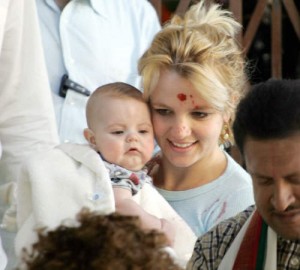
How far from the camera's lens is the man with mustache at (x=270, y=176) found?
244 cm

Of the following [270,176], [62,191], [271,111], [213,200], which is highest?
[271,111]

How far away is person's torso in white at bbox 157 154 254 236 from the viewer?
3.25 metres

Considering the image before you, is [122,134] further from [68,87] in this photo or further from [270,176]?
[270,176]

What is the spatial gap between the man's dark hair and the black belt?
138cm

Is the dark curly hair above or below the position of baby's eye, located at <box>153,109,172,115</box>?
above

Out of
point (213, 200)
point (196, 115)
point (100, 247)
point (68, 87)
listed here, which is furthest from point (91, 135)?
point (100, 247)

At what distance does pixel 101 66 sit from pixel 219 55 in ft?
2.37

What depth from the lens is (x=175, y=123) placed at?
3281 millimetres

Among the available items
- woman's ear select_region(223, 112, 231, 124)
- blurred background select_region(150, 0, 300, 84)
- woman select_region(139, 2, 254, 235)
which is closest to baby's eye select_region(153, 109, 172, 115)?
woman select_region(139, 2, 254, 235)

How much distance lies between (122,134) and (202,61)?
0.38 metres

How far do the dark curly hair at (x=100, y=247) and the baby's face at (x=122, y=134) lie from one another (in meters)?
1.20

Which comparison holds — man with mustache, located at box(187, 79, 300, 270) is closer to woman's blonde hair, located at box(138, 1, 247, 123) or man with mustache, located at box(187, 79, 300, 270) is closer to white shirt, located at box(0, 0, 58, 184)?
woman's blonde hair, located at box(138, 1, 247, 123)

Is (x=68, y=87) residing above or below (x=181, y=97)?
below

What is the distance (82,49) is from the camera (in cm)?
397
